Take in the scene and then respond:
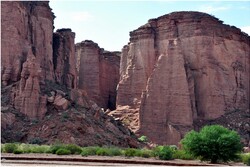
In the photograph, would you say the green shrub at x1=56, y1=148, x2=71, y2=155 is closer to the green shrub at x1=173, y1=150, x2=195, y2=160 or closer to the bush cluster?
the bush cluster

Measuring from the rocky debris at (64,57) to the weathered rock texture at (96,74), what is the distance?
11611 millimetres

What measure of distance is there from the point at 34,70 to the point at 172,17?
21.3 metres

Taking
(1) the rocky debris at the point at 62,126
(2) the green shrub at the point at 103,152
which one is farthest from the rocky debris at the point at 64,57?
(2) the green shrub at the point at 103,152

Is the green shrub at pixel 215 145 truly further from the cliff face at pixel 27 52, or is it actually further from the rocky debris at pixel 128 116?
the rocky debris at pixel 128 116

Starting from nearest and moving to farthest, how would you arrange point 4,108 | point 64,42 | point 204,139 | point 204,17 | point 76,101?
point 204,139
point 4,108
point 76,101
point 64,42
point 204,17

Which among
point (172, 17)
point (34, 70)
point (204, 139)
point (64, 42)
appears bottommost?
point (204, 139)

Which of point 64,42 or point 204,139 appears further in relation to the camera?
point 64,42

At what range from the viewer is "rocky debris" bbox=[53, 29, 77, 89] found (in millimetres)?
49284

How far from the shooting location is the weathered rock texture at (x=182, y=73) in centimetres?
5147

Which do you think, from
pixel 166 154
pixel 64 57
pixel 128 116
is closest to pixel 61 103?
pixel 64 57

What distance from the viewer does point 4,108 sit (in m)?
37.9

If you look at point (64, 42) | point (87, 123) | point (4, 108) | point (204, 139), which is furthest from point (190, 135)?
point (64, 42)

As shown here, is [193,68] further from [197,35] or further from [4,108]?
[4,108]

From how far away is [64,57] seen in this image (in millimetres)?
50656
